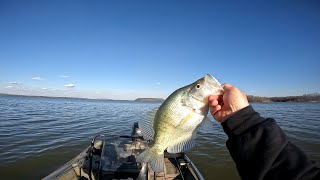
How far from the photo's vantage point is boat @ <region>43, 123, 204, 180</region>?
5621 mm

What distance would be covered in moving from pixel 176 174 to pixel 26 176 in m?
7.83

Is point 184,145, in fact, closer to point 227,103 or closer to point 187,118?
point 187,118

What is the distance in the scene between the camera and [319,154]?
1366 cm

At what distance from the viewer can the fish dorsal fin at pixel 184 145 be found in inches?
A: 116

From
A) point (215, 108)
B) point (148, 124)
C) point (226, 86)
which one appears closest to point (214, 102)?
point (215, 108)

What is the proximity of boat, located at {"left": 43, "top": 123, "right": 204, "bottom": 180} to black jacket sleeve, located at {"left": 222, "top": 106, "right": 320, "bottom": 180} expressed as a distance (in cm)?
355

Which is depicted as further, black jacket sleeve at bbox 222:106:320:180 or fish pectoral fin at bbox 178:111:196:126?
fish pectoral fin at bbox 178:111:196:126

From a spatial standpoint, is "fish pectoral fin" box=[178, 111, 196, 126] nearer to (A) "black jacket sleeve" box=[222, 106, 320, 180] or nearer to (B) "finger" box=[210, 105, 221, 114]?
(B) "finger" box=[210, 105, 221, 114]

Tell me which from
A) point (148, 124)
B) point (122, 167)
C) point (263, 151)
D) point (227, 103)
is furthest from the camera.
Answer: point (122, 167)

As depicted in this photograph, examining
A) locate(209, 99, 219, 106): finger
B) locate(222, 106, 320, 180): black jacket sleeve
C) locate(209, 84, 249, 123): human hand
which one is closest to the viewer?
locate(222, 106, 320, 180): black jacket sleeve

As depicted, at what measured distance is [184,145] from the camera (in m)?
2.97

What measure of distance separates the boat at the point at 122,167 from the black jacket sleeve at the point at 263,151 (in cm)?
355

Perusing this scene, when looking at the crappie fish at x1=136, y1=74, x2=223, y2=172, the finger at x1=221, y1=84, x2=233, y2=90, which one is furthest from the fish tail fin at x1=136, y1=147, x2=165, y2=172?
the finger at x1=221, y1=84, x2=233, y2=90

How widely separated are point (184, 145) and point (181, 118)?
452 millimetres
